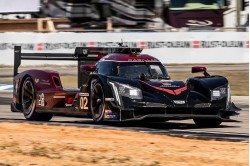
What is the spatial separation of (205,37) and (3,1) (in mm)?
15204

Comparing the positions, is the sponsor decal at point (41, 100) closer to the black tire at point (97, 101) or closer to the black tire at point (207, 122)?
the black tire at point (97, 101)

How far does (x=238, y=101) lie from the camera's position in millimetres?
21984

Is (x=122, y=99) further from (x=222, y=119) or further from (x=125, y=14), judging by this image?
(x=125, y=14)

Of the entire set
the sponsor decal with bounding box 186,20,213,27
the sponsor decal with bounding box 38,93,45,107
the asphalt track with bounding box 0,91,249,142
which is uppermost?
the sponsor decal with bounding box 186,20,213,27

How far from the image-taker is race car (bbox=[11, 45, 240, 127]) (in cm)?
1356

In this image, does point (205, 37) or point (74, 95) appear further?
point (205, 37)

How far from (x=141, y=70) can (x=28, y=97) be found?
104 inches

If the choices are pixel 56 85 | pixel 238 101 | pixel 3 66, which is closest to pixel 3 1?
pixel 3 66

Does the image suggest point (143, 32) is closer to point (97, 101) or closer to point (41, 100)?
point (41, 100)

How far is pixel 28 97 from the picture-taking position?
52.5 ft

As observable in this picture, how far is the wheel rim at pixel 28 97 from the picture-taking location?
15875mm

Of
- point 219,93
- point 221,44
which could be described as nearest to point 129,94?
point 219,93

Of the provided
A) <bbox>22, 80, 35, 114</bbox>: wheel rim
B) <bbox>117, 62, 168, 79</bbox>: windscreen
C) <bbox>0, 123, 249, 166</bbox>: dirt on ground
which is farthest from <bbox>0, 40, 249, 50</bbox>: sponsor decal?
<bbox>0, 123, 249, 166</bbox>: dirt on ground

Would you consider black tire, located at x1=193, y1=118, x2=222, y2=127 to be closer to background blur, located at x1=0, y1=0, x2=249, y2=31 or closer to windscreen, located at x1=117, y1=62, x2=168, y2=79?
windscreen, located at x1=117, y1=62, x2=168, y2=79
